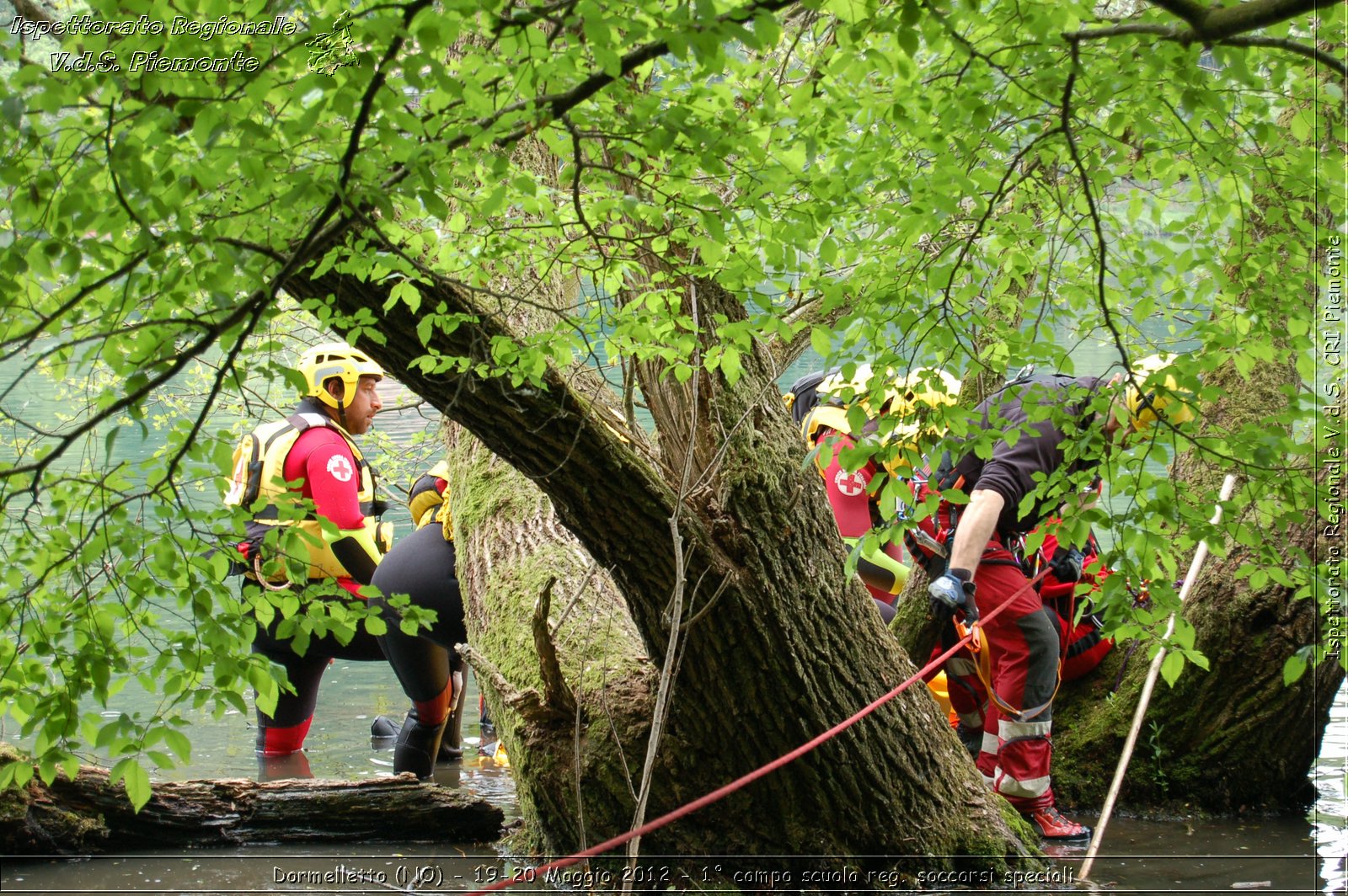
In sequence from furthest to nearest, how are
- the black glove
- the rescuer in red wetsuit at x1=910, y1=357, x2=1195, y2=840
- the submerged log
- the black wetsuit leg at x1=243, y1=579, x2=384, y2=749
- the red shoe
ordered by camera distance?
A: the black wetsuit leg at x1=243, y1=579, x2=384, y2=749 < the black glove < the red shoe < the rescuer in red wetsuit at x1=910, y1=357, x2=1195, y2=840 < the submerged log

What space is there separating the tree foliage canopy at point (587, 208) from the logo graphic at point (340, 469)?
2581mm

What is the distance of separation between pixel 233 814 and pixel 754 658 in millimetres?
2440

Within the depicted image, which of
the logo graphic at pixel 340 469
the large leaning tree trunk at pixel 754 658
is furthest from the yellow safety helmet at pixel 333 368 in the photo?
the large leaning tree trunk at pixel 754 658

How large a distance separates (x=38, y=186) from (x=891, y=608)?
5.06 m

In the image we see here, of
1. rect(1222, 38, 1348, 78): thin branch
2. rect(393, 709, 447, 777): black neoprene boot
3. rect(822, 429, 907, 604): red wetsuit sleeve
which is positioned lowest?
rect(393, 709, 447, 777): black neoprene boot

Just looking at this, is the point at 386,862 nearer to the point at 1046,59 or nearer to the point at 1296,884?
the point at 1296,884

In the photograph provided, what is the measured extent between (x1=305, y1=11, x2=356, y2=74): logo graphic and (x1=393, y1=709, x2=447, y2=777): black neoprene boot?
4.13 metres

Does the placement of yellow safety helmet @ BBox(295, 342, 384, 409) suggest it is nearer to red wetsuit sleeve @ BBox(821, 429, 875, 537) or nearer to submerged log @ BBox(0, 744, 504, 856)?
submerged log @ BBox(0, 744, 504, 856)

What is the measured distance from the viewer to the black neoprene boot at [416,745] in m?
6.23

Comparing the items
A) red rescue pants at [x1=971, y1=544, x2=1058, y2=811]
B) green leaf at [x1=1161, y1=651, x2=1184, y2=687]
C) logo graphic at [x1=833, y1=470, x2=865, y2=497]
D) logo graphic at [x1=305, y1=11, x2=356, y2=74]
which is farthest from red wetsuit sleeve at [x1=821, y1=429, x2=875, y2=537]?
logo graphic at [x1=305, y1=11, x2=356, y2=74]

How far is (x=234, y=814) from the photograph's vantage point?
500cm

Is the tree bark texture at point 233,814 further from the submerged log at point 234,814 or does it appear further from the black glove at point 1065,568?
the black glove at point 1065,568

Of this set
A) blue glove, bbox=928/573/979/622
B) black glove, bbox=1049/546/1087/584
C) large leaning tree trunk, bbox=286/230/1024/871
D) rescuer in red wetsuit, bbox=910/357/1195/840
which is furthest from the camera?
black glove, bbox=1049/546/1087/584

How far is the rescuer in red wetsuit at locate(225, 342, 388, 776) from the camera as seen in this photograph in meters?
6.09
